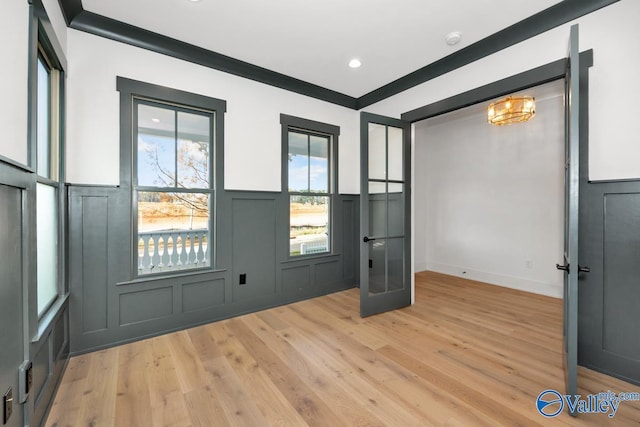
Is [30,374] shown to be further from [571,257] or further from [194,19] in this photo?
[571,257]

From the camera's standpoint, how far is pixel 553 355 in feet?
7.24

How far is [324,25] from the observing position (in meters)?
2.42

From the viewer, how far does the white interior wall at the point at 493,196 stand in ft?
12.2

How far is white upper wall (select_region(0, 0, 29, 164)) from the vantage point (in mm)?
1179

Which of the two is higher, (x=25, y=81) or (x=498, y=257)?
(x=25, y=81)

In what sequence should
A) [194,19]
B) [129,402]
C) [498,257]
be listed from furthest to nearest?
[498,257] → [194,19] → [129,402]

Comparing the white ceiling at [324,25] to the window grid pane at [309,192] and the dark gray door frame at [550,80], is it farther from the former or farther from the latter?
the window grid pane at [309,192]

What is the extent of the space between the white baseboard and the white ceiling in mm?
3356

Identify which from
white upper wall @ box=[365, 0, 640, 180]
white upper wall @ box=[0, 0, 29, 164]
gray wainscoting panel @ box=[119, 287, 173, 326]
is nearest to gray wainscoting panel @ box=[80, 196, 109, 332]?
gray wainscoting panel @ box=[119, 287, 173, 326]

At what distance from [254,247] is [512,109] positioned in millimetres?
3338

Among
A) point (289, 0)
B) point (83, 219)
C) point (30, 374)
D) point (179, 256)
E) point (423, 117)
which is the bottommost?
point (30, 374)

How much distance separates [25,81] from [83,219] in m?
1.25

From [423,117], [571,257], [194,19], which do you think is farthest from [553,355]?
[194,19]

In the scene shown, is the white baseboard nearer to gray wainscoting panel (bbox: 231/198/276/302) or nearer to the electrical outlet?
gray wainscoting panel (bbox: 231/198/276/302)
